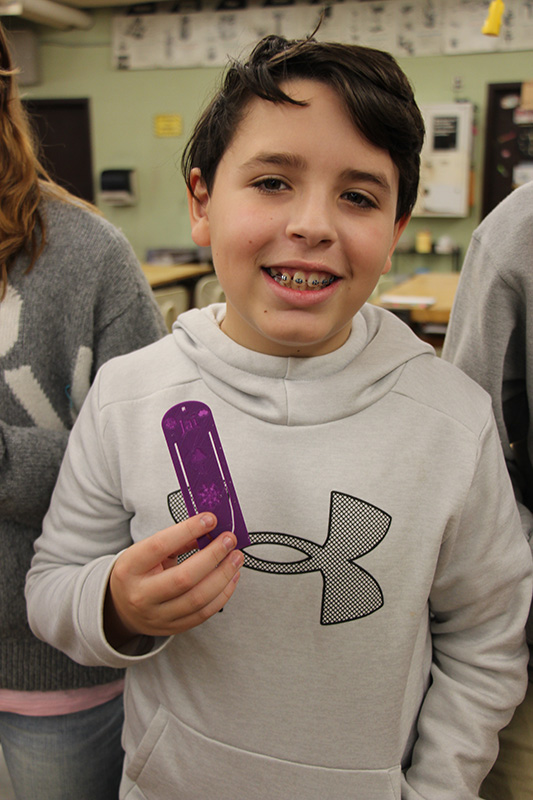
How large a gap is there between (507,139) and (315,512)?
5.60 metres

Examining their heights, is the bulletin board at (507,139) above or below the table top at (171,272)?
above

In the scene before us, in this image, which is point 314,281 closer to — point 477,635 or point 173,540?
point 173,540

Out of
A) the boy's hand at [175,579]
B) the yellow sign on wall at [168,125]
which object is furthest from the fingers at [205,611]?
the yellow sign on wall at [168,125]

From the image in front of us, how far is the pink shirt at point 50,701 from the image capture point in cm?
112

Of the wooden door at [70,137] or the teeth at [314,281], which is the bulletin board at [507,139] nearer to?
the wooden door at [70,137]

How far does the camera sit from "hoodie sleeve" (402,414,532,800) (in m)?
0.83

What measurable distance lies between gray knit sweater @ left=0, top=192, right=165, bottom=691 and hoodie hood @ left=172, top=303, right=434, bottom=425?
0.87ft

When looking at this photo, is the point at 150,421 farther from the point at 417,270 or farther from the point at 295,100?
the point at 417,270

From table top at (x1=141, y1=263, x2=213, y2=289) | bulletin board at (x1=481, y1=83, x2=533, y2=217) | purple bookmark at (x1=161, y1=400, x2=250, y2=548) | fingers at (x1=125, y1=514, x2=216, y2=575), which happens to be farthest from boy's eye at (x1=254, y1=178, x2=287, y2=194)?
bulletin board at (x1=481, y1=83, x2=533, y2=217)

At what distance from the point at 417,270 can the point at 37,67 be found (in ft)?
13.5

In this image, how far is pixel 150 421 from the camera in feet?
2.89

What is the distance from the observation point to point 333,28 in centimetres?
568

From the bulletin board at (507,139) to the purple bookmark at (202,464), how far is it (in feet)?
17.9

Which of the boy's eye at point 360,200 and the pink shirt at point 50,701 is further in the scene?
the pink shirt at point 50,701
